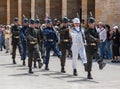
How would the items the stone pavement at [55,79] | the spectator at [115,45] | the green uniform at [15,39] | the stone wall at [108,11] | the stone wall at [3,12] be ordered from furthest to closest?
the stone wall at [3,12] < the stone wall at [108,11] < the spectator at [115,45] < the green uniform at [15,39] < the stone pavement at [55,79]

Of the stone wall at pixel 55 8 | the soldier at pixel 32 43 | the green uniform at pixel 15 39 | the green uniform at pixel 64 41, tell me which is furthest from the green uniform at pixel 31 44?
the stone wall at pixel 55 8

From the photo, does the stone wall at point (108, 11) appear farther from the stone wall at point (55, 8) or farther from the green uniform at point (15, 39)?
the stone wall at point (55, 8)

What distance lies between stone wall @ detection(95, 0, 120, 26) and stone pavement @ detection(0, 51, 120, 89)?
→ 6.59 m

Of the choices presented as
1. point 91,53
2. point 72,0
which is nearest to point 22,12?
point 72,0

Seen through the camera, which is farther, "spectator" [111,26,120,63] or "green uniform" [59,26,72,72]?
"spectator" [111,26,120,63]

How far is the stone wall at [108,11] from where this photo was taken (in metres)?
23.4

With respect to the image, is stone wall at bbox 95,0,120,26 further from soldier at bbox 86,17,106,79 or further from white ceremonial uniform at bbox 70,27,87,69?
soldier at bbox 86,17,106,79

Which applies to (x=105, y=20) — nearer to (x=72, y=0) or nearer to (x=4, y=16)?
(x=72, y=0)

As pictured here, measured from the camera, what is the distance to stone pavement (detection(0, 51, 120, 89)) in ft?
39.9

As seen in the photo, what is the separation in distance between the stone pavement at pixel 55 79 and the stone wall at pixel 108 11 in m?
6.59

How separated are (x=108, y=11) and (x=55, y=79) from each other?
36.6ft

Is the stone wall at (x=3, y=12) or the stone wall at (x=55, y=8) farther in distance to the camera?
the stone wall at (x=3, y=12)

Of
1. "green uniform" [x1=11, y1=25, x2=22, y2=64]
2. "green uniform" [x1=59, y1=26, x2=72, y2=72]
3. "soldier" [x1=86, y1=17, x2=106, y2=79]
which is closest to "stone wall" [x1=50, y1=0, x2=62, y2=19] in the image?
"green uniform" [x1=11, y1=25, x2=22, y2=64]

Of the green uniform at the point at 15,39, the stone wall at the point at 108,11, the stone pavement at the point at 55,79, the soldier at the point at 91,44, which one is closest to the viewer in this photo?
the stone pavement at the point at 55,79
